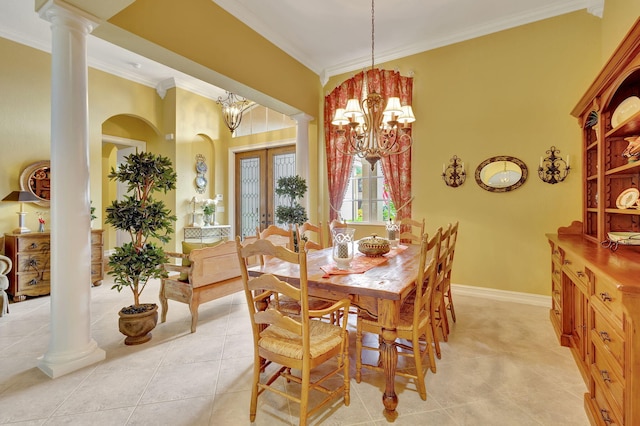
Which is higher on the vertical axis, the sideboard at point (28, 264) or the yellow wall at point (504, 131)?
the yellow wall at point (504, 131)

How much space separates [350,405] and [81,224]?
2.36m

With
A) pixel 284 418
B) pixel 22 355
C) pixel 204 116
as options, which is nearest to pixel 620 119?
pixel 284 418

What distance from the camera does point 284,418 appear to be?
5.74 ft

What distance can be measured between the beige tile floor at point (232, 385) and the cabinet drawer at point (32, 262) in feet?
3.48

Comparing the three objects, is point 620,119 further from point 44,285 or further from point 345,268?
point 44,285

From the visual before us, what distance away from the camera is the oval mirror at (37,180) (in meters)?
4.15

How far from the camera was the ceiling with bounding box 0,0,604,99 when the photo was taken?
3494mm

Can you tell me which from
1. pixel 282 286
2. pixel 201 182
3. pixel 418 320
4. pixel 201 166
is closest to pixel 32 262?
pixel 201 182

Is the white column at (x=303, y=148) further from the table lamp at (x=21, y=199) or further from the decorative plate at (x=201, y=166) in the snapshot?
the table lamp at (x=21, y=199)

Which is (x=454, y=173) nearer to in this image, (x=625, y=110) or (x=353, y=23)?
(x=625, y=110)

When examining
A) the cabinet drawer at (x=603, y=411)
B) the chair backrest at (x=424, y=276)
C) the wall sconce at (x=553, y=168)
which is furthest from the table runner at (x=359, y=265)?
the wall sconce at (x=553, y=168)

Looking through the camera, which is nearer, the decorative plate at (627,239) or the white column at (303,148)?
the decorative plate at (627,239)

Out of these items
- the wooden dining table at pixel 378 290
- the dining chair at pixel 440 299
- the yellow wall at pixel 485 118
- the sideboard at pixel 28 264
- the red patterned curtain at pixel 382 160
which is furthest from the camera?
the red patterned curtain at pixel 382 160

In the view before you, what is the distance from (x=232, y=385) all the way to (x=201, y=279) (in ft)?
4.15
